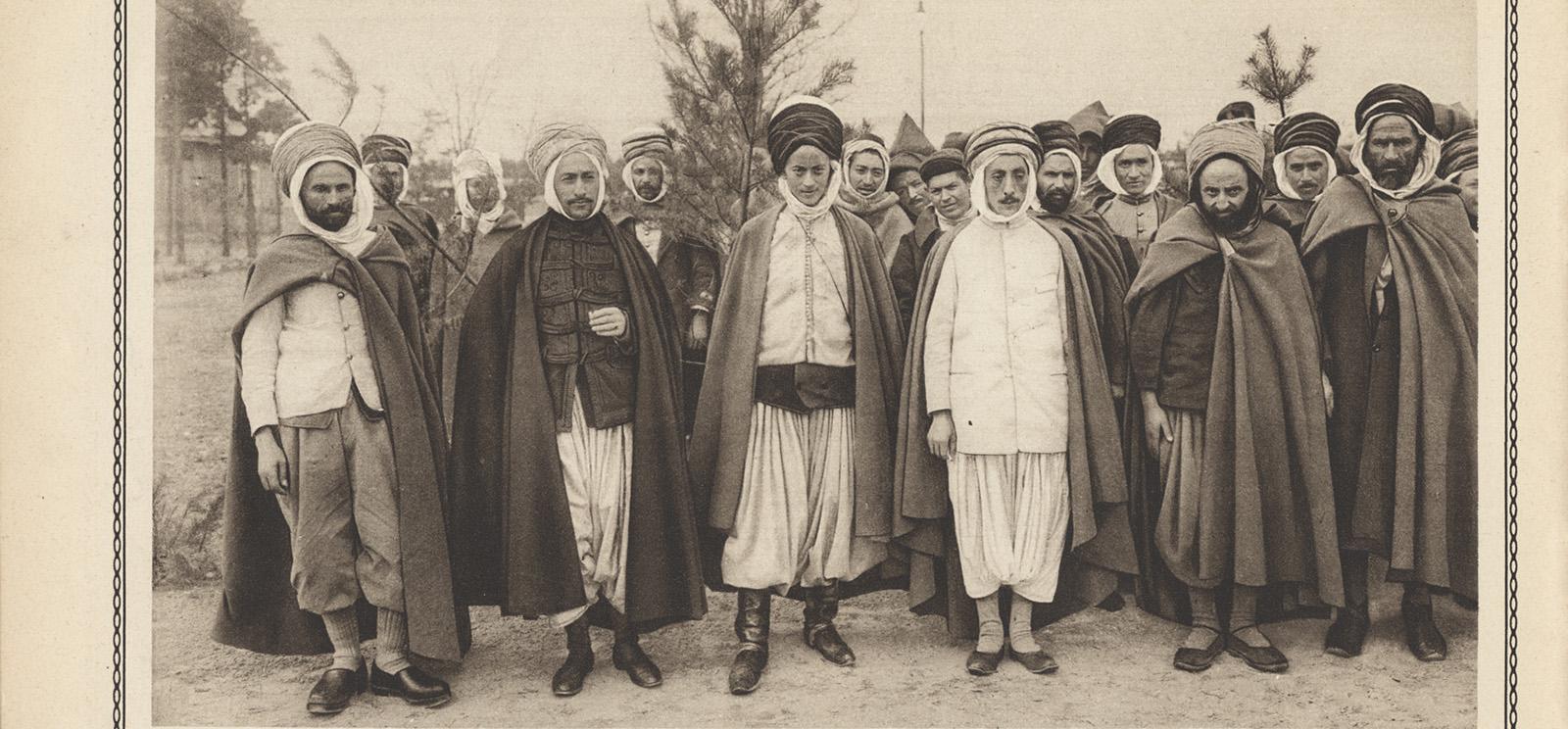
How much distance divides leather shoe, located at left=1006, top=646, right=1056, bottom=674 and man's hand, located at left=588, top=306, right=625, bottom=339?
1893 millimetres

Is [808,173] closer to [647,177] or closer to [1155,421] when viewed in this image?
[647,177]

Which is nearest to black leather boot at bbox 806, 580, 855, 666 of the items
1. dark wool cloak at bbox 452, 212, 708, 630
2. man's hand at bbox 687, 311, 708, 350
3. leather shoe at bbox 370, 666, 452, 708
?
dark wool cloak at bbox 452, 212, 708, 630

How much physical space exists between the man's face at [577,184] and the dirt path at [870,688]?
5.41 feet

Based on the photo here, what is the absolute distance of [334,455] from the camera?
13.7 ft

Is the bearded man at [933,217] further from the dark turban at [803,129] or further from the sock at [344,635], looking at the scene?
the sock at [344,635]

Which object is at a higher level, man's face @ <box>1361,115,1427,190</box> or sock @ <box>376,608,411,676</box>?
man's face @ <box>1361,115,1427,190</box>

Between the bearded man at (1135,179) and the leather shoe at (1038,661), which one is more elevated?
the bearded man at (1135,179)

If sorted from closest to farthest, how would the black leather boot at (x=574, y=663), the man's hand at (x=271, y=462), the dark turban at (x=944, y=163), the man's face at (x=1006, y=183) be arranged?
the man's hand at (x=271, y=462)
the black leather boot at (x=574, y=663)
the man's face at (x=1006, y=183)
the dark turban at (x=944, y=163)

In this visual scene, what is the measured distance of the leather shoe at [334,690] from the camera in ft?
14.1

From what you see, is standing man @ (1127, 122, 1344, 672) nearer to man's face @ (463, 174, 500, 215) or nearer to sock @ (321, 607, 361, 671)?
man's face @ (463, 174, 500, 215)

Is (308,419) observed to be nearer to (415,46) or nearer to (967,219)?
(415,46)

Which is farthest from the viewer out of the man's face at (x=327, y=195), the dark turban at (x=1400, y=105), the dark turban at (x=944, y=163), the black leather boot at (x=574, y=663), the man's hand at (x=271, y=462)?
the dark turban at (x=944, y=163)

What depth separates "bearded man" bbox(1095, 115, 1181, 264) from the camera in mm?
4758

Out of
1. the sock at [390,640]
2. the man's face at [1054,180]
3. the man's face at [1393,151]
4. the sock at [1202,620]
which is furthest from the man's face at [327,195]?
the man's face at [1393,151]
